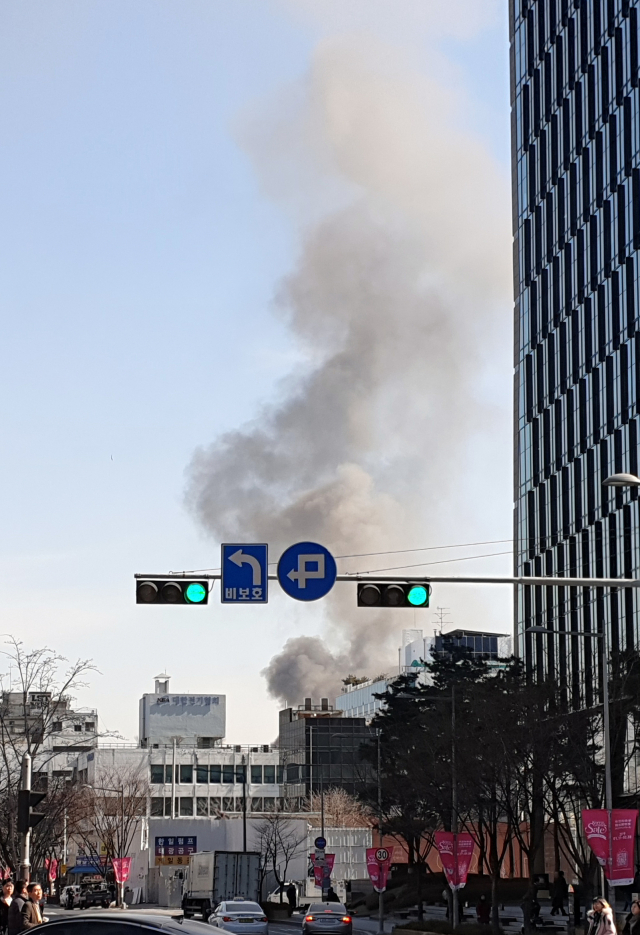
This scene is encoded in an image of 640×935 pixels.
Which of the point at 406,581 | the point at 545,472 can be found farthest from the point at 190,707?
the point at 406,581

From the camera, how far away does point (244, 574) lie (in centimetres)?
1977

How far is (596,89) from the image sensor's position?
7994 cm

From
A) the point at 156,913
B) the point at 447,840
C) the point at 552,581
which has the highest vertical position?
the point at 552,581

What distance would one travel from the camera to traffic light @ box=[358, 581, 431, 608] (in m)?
19.0

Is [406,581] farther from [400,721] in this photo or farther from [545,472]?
[545,472]

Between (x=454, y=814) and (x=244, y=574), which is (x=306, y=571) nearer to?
(x=244, y=574)

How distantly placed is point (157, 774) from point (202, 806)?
727 centimetres

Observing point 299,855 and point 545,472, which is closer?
point 545,472

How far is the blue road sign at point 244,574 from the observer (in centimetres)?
1966

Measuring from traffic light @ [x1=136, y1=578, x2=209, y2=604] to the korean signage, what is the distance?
67.5m

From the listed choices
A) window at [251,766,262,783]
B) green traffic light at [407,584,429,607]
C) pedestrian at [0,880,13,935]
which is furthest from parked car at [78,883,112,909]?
window at [251,766,262,783]

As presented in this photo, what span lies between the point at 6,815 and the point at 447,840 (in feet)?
52.8

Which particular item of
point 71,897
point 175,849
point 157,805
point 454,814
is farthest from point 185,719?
point 454,814

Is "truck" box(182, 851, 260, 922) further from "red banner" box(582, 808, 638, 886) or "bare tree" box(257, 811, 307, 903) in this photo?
"bare tree" box(257, 811, 307, 903)
